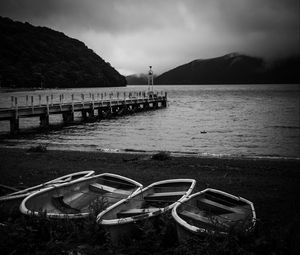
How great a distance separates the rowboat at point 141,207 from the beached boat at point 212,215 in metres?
0.30

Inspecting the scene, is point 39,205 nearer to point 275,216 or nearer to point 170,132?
point 275,216

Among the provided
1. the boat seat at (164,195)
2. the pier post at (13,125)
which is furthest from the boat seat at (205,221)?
the pier post at (13,125)

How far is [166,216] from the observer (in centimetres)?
584

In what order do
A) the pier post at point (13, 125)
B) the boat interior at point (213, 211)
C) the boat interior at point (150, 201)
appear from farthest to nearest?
the pier post at point (13, 125) → the boat interior at point (150, 201) → the boat interior at point (213, 211)

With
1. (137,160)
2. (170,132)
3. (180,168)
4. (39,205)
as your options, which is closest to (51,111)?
(170,132)

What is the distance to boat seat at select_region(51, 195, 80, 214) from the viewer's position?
6.64 meters

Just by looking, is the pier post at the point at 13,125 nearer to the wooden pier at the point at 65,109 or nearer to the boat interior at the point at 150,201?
the wooden pier at the point at 65,109

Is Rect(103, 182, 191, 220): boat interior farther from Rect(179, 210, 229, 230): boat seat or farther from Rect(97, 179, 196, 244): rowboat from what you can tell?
Rect(179, 210, 229, 230): boat seat

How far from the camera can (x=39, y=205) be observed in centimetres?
Answer: 668

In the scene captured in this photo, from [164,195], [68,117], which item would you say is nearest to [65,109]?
[68,117]

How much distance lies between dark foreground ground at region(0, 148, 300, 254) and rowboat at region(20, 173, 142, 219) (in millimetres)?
346

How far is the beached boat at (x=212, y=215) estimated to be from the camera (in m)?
5.16

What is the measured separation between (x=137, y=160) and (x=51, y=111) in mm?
20186

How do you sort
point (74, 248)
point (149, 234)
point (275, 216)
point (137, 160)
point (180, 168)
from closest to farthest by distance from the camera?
point (74, 248), point (149, 234), point (275, 216), point (180, 168), point (137, 160)
